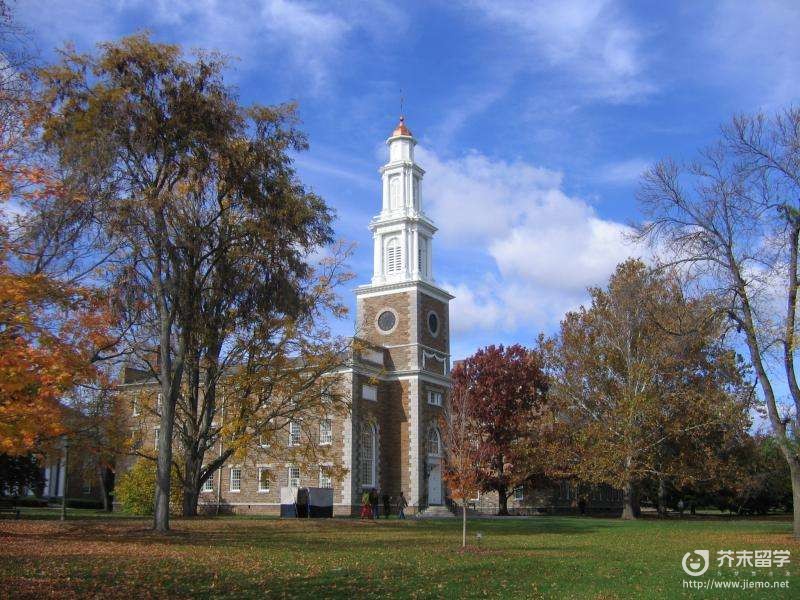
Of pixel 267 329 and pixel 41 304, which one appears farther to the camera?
pixel 267 329

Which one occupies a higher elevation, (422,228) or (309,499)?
(422,228)

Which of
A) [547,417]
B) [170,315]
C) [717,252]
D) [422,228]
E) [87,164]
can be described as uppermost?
[422,228]

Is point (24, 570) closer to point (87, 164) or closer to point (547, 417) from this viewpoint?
point (87, 164)

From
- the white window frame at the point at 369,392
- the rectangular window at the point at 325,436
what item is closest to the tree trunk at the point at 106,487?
the rectangular window at the point at 325,436

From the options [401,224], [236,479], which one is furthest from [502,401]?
[236,479]

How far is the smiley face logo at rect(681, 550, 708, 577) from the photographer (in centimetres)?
1471

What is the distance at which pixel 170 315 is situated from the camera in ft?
72.8

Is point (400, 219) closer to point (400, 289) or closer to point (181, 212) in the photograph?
point (400, 289)

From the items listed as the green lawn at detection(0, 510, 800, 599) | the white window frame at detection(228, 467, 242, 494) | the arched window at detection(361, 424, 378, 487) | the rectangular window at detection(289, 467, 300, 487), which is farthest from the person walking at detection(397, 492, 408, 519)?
the green lawn at detection(0, 510, 800, 599)

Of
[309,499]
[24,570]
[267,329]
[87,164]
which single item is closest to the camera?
[24,570]

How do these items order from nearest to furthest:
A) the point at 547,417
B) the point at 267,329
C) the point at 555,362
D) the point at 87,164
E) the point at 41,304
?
the point at 41,304, the point at 87,164, the point at 267,329, the point at 555,362, the point at 547,417

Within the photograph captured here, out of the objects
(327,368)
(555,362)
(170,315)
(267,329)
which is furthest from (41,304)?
(555,362)

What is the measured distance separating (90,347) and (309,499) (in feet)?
49.2

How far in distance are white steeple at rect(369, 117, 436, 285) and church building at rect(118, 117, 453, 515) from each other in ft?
0.21
